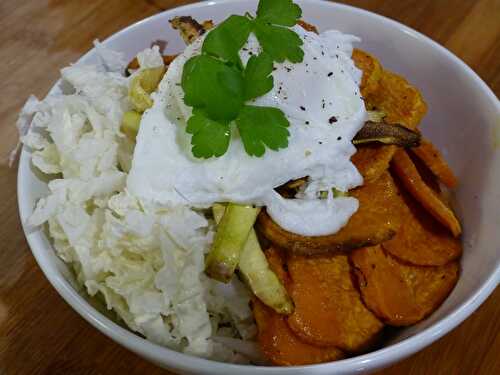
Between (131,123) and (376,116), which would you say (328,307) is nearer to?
(376,116)

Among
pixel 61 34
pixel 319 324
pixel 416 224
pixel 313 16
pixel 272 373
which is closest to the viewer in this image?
pixel 272 373

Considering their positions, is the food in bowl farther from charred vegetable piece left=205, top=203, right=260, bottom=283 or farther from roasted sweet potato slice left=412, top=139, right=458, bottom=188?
roasted sweet potato slice left=412, top=139, right=458, bottom=188

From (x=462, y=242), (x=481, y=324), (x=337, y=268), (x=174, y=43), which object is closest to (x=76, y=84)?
(x=174, y=43)

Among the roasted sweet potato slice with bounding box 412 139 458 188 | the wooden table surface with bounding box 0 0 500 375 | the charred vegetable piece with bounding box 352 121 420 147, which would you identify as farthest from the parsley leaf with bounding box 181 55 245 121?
the wooden table surface with bounding box 0 0 500 375

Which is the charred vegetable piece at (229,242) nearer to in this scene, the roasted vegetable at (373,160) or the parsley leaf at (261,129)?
the parsley leaf at (261,129)

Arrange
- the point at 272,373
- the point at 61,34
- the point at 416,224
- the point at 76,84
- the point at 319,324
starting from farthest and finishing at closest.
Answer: the point at 61,34, the point at 76,84, the point at 416,224, the point at 319,324, the point at 272,373

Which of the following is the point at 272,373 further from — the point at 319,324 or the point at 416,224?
the point at 416,224

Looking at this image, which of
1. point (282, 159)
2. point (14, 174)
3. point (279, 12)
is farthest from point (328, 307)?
point (14, 174)
